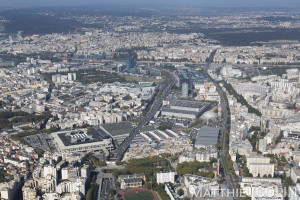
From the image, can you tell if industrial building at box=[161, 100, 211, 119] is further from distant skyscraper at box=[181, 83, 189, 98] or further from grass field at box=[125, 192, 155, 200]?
grass field at box=[125, 192, 155, 200]

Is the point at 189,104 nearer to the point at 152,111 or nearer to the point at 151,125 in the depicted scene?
the point at 152,111

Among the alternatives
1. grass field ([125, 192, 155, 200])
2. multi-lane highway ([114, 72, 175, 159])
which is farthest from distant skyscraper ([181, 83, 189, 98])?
grass field ([125, 192, 155, 200])

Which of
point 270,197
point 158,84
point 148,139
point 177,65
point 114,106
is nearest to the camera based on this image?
point 270,197

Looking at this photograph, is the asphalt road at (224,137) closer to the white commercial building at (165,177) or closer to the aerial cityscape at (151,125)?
the aerial cityscape at (151,125)

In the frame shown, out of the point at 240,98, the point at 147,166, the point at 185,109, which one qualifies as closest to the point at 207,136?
the point at 147,166

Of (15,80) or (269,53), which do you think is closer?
(15,80)

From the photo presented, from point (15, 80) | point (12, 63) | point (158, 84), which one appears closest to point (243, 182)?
point (158, 84)

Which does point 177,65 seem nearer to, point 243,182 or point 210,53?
point 210,53
